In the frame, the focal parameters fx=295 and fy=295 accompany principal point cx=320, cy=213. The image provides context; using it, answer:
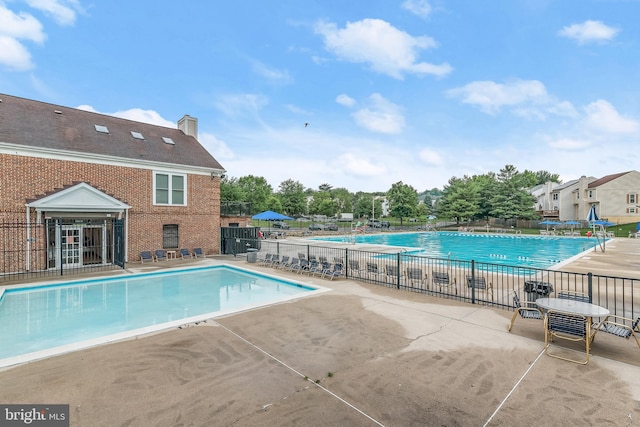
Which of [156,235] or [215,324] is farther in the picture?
[156,235]

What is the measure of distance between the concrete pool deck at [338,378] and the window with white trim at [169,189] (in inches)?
550

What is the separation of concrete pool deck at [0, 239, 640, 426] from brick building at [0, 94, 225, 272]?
11.5 metres

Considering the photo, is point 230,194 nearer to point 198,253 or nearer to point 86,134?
point 198,253

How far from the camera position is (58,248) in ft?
49.1

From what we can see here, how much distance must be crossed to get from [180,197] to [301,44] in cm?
1449

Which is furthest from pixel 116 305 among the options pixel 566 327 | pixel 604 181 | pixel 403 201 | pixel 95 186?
pixel 604 181

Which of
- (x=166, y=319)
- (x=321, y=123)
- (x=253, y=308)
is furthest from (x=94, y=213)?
(x=321, y=123)

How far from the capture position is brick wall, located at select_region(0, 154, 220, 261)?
1385cm

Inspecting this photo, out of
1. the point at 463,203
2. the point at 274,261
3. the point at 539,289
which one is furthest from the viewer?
the point at 463,203

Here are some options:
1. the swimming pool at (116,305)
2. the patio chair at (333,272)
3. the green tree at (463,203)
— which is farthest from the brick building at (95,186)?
the green tree at (463,203)

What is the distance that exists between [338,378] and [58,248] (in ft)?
56.2

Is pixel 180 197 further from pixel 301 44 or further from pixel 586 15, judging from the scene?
pixel 586 15

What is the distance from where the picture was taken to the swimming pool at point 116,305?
6.98m

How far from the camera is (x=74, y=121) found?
17.4 metres
